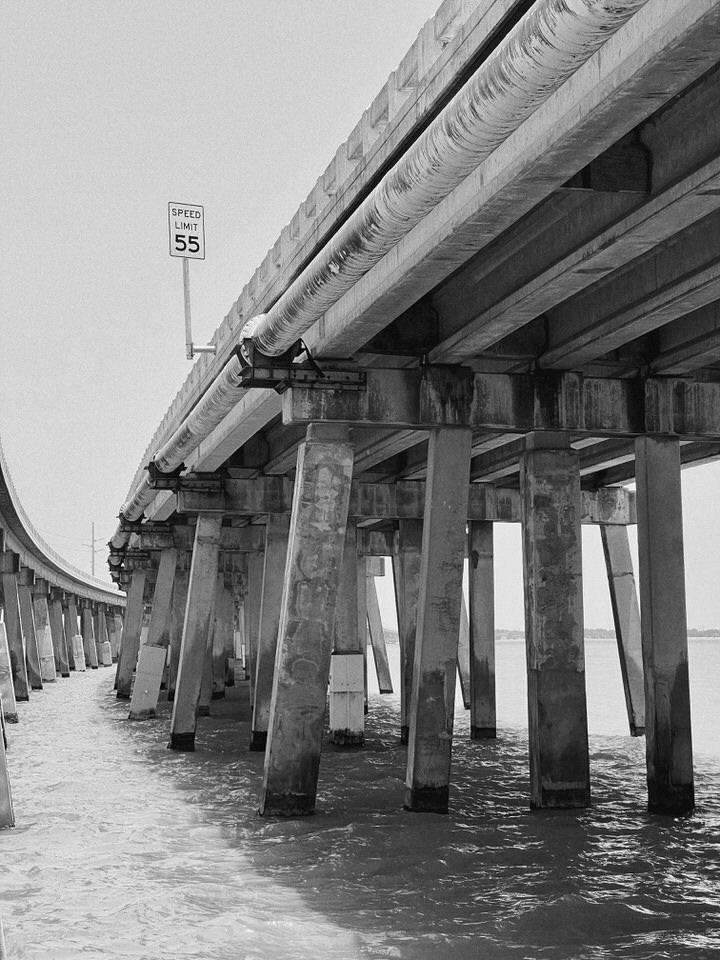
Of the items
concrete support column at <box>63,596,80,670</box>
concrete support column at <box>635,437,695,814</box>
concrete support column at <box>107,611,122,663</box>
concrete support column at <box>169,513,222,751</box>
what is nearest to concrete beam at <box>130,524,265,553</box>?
concrete support column at <box>169,513,222,751</box>

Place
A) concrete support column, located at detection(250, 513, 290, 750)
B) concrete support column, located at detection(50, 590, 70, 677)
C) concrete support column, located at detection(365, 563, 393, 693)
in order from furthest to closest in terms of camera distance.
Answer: concrete support column, located at detection(50, 590, 70, 677)
concrete support column, located at detection(365, 563, 393, 693)
concrete support column, located at detection(250, 513, 290, 750)

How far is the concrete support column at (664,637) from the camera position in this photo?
10656mm

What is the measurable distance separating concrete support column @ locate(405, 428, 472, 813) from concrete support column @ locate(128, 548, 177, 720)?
11398 millimetres

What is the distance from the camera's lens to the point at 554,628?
35.2 feet

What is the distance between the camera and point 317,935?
688cm

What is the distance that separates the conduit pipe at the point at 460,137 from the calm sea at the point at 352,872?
427cm

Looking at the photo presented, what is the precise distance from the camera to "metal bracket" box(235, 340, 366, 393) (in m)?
10.4

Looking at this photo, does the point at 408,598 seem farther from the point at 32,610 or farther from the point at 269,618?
the point at 32,610

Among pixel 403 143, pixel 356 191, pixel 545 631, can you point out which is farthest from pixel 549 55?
pixel 545 631

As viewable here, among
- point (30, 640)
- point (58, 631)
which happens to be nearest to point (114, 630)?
point (58, 631)

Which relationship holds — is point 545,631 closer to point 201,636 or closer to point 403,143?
point 403,143

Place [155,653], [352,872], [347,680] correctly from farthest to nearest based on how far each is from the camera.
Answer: [155,653] → [347,680] → [352,872]

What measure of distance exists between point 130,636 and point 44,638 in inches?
485

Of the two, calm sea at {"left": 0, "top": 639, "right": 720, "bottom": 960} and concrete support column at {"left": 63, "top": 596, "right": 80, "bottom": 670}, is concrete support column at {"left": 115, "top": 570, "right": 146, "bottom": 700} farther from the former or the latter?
concrete support column at {"left": 63, "top": 596, "right": 80, "bottom": 670}
